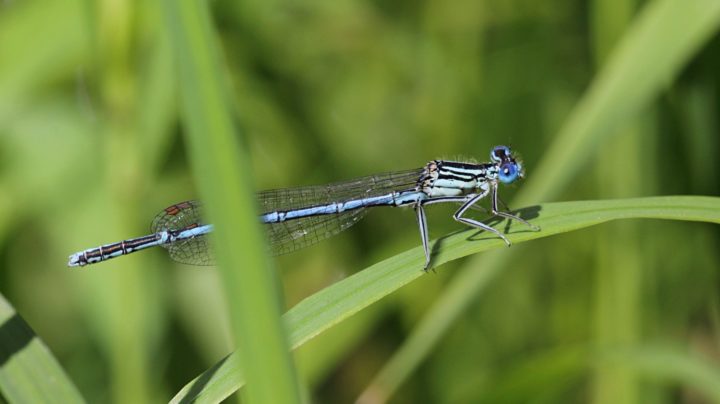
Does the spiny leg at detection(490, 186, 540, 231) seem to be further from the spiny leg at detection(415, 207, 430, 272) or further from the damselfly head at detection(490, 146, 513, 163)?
the spiny leg at detection(415, 207, 430, 272)

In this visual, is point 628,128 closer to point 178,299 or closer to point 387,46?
point 387,46

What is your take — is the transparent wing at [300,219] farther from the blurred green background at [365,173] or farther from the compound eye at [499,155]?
the compound eye at [499,155]

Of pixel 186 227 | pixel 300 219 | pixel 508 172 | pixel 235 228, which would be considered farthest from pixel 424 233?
pixel 235 228

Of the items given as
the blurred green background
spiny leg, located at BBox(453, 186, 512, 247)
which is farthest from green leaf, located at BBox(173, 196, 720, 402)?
the blurred green background

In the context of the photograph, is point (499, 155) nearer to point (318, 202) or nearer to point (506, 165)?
point (506, 165)

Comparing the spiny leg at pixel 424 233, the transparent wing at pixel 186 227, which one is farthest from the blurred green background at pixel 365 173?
the spiny leg at pixel 424 233

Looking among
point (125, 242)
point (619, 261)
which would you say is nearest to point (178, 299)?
point (125, 242)
